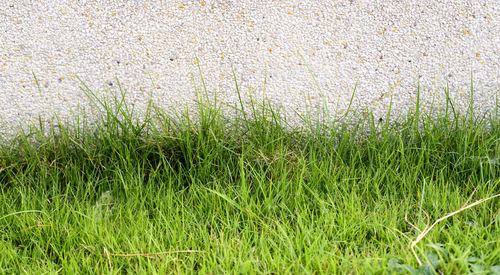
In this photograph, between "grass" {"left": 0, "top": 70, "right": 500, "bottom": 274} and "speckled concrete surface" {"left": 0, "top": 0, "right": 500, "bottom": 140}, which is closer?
"grass" {"left": 0, "top": 70, "right": 500, "bottom": 274}

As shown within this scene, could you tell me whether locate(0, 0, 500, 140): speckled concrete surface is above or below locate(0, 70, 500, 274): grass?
above

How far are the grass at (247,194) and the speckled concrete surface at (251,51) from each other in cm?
15

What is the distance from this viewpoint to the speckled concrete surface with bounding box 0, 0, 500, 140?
231 cm

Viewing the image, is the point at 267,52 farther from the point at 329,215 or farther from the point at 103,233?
the point at 103,233

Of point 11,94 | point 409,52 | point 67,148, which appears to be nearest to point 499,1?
point 409,52

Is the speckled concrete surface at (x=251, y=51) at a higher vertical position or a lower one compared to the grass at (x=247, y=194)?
higher

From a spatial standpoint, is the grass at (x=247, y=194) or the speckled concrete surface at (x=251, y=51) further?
the speckled concrete surface at (x=251, y=51)

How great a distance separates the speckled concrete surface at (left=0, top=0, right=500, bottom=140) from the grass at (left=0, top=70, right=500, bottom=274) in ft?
0.49

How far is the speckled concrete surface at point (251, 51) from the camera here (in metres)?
2.31

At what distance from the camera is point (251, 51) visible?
2.35 m

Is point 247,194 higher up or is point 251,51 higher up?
point 251,51

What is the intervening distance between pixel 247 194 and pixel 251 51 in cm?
84

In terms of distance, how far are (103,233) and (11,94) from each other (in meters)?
1.06

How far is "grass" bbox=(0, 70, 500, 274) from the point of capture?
1601 mm
